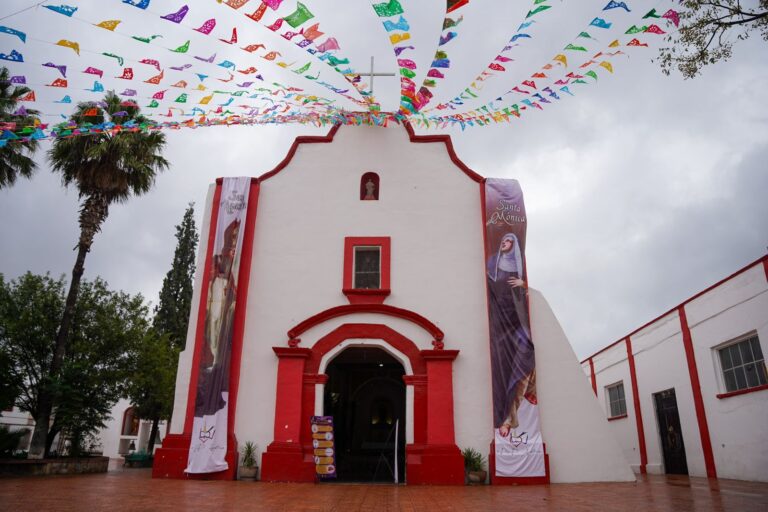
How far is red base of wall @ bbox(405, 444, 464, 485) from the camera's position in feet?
41.4

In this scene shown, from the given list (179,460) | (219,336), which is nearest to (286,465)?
(179,460)

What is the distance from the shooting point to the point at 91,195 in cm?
1820

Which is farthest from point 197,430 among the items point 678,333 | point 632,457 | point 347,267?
point 632,457

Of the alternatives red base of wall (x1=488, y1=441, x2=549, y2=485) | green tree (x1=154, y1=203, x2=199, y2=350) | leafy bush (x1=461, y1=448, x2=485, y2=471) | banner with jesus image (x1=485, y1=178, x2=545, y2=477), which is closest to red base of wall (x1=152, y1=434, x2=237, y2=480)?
leafy bush (x1=461, y1=448, x2=485, y2=471)

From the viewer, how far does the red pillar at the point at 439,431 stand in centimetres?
1266

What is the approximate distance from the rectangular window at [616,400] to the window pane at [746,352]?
25.8 feet

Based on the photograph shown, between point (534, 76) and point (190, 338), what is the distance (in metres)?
10.3

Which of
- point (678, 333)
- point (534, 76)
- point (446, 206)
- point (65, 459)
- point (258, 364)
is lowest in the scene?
point (65, 459)

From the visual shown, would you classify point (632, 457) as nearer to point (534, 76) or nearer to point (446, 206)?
point (446, 206)

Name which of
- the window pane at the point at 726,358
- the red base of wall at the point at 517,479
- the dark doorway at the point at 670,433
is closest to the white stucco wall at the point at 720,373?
the window pane at the point at 726,358

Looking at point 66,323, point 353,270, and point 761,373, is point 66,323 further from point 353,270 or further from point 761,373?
point 761,373

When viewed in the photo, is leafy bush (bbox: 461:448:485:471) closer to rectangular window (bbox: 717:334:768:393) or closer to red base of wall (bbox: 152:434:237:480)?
red base of wall (bbox: 152:434:237:480)

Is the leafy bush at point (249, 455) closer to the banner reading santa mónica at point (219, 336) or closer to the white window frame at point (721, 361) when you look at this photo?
the banner reading santa mónica at point (219, 336)

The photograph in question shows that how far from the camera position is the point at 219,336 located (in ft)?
46.3
